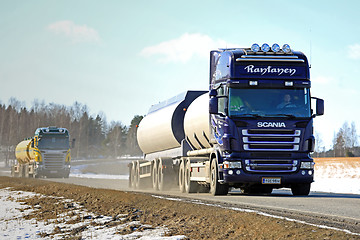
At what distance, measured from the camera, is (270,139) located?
51.5ft

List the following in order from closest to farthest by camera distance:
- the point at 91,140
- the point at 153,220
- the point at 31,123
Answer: the point at 153,220 < the point at 31,123 < the point at 91,140

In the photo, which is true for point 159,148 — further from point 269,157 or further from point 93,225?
point 93,225

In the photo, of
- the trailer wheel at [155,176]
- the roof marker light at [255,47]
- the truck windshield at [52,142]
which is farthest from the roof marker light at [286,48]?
the truck windshield at [52,142]

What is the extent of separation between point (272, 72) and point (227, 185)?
373cm

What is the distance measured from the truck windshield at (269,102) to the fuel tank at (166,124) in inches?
250

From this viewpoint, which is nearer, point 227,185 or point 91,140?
point 227,185

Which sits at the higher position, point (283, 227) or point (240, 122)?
point (240, 122)

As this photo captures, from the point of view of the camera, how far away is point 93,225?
1182cm

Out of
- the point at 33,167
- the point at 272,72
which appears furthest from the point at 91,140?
the point at 272,72

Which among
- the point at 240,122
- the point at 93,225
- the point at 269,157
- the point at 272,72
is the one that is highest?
the point at 272,72

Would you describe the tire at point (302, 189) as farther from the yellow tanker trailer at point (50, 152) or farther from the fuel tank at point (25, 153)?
the fuel tank at point (25, 153)

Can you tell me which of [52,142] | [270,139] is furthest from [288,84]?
[52,142]

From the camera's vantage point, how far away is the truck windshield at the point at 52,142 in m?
42.4

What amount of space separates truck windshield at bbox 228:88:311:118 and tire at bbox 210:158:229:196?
2.00m
